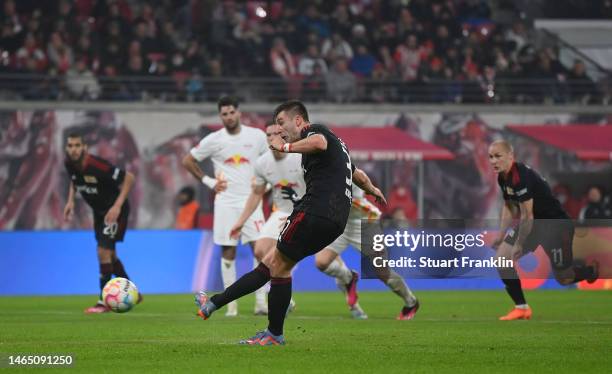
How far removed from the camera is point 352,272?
13812 millimetres

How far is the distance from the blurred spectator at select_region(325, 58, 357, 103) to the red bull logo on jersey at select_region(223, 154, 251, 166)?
1324 centimetres

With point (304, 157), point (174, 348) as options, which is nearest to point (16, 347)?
point (174, 348)

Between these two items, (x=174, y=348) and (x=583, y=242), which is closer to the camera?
(x=174, y=348)

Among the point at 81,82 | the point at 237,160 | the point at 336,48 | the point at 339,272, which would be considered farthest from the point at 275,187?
the point at 336,48

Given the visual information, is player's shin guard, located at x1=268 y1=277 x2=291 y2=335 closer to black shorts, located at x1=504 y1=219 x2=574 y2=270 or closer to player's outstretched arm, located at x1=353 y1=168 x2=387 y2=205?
player's outstretched arm, located at x1=353 y1=168 x2=387 y2=205

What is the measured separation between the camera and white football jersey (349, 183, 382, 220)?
13602 mm

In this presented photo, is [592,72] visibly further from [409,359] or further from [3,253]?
[409,359]

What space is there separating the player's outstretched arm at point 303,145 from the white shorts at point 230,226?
214 inches

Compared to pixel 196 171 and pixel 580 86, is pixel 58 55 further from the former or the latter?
pixel 196 171

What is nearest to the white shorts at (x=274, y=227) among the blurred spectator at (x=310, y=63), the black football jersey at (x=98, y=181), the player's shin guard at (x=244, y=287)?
the black football jersey at (x=98, y=181)

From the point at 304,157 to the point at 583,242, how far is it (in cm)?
796

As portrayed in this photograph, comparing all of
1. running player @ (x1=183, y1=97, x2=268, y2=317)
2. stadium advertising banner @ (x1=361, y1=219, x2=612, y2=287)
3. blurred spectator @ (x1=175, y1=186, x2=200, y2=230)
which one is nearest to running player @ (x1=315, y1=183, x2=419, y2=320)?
stadium advertising banner @ (x1=361, y1=219, x2=612, y2=287)

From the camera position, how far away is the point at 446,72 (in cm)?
2858

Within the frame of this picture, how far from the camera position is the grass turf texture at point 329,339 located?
8.18 meters
